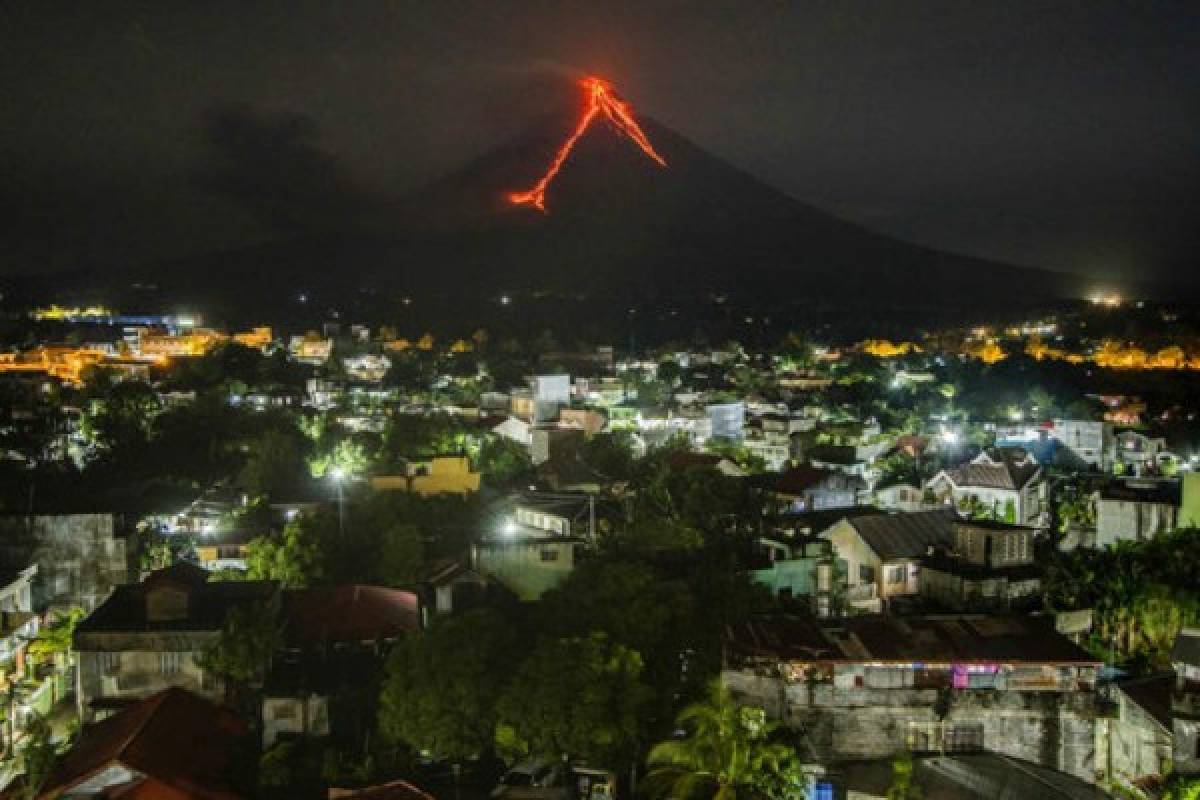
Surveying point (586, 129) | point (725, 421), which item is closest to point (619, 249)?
point (586, 129)

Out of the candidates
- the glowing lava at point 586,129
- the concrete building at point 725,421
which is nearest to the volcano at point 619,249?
the glowing lava at point 586,129

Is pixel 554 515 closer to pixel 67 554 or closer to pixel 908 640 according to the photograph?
pixel 67 554

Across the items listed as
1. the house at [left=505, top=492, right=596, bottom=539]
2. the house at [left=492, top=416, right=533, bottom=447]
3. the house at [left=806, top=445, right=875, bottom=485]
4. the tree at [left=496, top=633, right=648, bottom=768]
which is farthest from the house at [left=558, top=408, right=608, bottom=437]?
the tree at [left=496, top=633, right=648, bottom=768]

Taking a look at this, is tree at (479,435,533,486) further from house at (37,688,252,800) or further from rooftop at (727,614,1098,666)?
rooftop at (727,614,1098,666)

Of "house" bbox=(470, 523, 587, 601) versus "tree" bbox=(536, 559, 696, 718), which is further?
"house" bbox=(470, 523, 587, 601)

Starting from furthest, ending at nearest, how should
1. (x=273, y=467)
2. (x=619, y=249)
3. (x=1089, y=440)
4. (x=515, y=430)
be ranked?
(x=619, y=249) < (x=515, y=430) < (x=1089, y=440) < (x=273, y=467)
